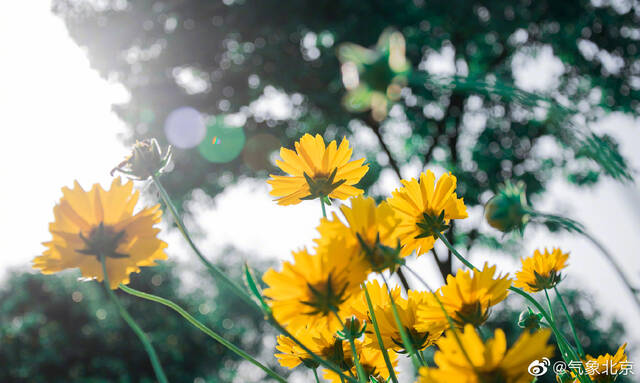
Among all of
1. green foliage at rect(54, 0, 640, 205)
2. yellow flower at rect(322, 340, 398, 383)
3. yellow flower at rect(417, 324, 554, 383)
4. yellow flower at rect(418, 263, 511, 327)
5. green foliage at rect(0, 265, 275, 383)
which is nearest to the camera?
yellow flower at rect(417, 324, 554, 383)

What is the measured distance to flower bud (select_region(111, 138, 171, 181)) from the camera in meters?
0.48

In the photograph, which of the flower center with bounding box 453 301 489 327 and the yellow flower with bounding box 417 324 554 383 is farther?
the flower center with bounding box 453 301 489 327

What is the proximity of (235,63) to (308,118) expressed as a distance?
118 cm

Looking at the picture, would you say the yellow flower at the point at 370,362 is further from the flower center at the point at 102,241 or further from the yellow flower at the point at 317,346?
the flower center at the point at 102,241

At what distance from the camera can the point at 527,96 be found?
0.92ft

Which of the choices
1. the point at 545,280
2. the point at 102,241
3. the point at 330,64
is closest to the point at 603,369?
the point at 545,280

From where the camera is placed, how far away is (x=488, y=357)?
284 mm

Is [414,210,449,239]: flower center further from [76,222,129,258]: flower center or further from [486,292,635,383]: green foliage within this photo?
[486,292,635,383]: green foliage

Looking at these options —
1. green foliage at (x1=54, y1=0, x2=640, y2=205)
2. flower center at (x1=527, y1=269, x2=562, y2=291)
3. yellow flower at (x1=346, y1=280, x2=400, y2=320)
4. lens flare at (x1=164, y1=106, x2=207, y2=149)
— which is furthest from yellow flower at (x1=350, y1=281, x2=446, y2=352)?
lens flare at (x1=164, y1=106, x2=207, y2=149)

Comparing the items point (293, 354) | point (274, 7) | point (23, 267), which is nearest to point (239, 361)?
point (23, 267)

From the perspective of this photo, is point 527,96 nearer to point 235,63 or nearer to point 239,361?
point 235,63

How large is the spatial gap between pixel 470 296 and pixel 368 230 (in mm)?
132

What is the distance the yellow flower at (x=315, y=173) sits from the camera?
537 millimetres

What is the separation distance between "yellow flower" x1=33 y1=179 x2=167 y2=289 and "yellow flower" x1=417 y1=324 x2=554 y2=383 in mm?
279
